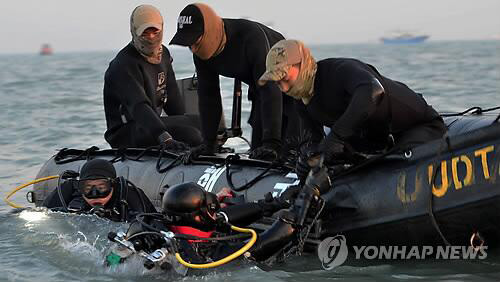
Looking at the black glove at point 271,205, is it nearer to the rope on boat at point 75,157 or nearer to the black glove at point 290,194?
the black glove at point 290,194

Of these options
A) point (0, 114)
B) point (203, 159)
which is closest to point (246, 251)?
point (203, 159)

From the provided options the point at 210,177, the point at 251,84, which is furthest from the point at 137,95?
the point at 210,177

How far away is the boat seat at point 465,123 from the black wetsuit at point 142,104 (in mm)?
2558

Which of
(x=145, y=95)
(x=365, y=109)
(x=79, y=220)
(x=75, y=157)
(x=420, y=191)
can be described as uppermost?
(x=365, y=109)

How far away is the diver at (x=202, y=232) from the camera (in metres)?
4.97

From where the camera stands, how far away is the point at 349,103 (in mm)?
5367

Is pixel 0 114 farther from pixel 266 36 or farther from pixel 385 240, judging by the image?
pixel 385 240

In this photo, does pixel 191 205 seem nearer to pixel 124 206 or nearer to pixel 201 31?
pixel 124 206

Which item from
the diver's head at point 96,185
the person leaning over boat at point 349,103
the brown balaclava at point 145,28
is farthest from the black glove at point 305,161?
the brown balaclava at point 145,28

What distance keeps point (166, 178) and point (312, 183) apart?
2006 millimetres

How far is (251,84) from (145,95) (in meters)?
1.07

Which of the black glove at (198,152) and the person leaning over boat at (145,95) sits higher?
the person leaning over boat at (145,95)

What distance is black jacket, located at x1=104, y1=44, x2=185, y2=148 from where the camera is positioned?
752 centimetres

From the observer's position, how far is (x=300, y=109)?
582 cm
